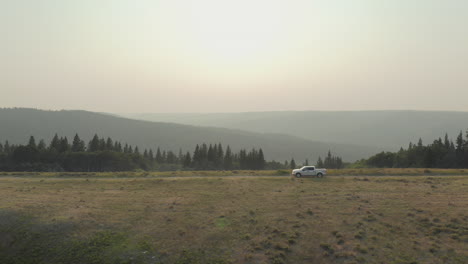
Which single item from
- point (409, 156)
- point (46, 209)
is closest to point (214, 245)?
point (46, 209)

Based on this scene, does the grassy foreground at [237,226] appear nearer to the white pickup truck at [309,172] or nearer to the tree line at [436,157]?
the white pickup truck at [309,172]

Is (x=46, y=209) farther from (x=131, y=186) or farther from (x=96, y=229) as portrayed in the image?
(x=131, y=186)

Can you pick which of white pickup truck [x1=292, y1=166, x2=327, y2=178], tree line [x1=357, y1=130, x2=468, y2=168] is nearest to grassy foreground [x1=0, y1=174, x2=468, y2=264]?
white pickup truck [x1=292, y1=166, x2=327, y2=178]

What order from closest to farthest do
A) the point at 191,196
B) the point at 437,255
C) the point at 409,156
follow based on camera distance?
the point at 437,255, the point at 191,196, the point at 409,156

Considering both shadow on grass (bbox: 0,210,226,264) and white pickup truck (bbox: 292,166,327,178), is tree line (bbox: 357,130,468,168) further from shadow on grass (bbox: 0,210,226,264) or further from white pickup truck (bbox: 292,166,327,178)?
shadow on grass (bbox: 0,210,226,264)

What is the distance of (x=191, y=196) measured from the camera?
135 ft

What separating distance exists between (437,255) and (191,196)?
2730cm

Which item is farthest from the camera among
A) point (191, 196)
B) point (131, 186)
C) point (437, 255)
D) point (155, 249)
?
point (131, 186)

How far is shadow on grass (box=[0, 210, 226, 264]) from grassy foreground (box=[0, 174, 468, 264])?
0.09 meters

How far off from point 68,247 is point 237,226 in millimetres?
15160

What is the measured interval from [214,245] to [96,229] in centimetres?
1195

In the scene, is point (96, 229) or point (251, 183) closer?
point (96, 229)

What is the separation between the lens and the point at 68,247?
27469mm

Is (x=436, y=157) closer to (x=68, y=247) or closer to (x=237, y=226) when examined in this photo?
(x=237, y=226)
